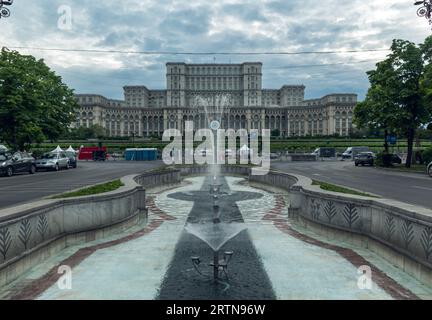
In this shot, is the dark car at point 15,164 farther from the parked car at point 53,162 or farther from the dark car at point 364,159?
the dark car at point 364,159

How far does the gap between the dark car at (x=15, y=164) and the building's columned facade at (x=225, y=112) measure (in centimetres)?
12680

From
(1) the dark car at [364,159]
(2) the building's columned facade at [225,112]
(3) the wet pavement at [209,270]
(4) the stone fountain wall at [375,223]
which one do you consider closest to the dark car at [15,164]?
(3) the wet pavement at [209,270]

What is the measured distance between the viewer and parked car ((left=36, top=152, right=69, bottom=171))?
1267 inches

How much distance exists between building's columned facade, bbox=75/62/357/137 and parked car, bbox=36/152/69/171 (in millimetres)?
121494

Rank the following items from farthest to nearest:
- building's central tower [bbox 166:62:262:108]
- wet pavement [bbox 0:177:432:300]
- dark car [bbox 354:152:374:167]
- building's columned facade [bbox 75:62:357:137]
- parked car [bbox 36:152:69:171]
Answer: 1. building's central tower [bbox 166:62:262:108]
2. building's columned facade [bbox 75:62:357:137]
3. dark car [bbox 354:152:374:167]
4. parked car [bbox 36:152:69:171]
5. wet pavement [bbox 0:177:432:300]

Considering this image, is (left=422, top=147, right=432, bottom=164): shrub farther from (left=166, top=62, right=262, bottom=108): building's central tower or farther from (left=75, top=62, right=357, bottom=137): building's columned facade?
(left=166, top=62, right=262, bottom=108): building's central tower

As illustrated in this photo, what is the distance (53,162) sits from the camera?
32.8 m

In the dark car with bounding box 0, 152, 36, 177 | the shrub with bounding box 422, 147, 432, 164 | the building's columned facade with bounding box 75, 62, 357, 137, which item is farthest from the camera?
the building's columned facade with bounding box 75, 62, 357, 137

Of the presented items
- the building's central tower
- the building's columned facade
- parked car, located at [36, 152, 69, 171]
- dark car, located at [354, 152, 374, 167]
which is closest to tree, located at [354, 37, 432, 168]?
dark car, located at [354, 152, 374, 167]

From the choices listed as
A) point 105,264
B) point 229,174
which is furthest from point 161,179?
point 105,264

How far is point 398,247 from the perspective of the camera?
6.59 metres

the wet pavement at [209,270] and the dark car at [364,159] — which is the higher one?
the dark car at [364,159]

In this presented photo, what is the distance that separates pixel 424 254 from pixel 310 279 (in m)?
1.84

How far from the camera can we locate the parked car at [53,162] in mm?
32188
